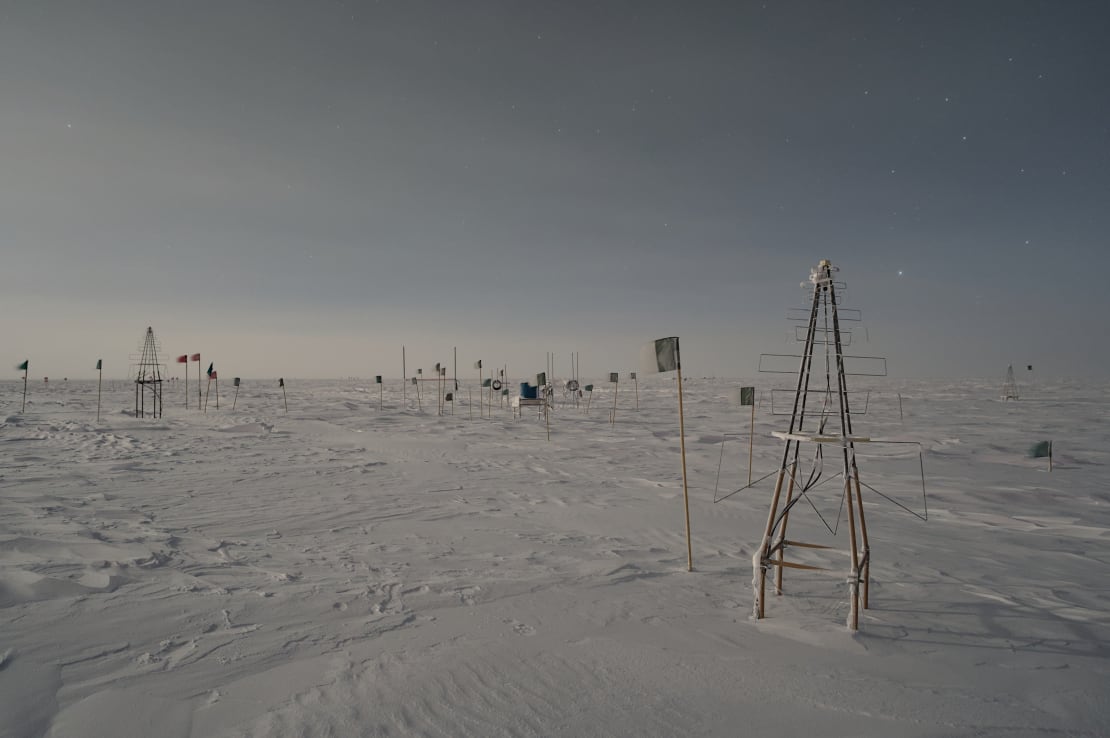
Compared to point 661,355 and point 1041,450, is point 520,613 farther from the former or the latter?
point 1041,450

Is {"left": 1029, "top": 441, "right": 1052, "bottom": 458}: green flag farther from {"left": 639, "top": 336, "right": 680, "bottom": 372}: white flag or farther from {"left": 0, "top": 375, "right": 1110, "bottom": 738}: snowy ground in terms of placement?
{"left": 639, "top": 336, "right": 680, "bottom": 372}: white flag

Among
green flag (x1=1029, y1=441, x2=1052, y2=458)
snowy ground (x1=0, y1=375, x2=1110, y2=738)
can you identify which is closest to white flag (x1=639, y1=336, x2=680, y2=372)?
snowy ground (x1=0, y1=375, x2=1110, y2=738)

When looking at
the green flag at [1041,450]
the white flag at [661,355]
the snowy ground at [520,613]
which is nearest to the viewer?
the snowy ground at [520,613]

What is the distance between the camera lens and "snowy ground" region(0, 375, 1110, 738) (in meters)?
4.13

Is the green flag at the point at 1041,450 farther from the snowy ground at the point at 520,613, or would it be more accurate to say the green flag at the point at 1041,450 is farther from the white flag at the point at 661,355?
the white flag at the point at 661,355

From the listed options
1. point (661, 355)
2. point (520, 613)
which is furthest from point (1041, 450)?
point (520, 613)

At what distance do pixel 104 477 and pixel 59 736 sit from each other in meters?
11.7

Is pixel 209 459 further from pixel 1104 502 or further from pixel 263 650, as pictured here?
pixel 1104 502

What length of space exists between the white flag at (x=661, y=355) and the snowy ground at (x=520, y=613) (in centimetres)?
291

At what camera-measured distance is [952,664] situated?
4.87 metres

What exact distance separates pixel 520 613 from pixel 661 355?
3733 millimetres

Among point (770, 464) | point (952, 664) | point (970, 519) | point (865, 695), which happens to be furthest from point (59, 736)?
point (770, 464)

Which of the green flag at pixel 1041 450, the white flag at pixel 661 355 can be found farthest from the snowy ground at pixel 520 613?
the white flag at pixel 661 355

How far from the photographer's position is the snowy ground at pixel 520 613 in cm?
413
